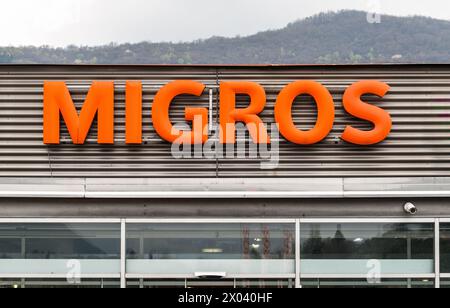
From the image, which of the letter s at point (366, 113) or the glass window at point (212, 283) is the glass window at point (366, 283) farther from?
the letter s at point (366, 113)

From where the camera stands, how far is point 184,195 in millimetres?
11992

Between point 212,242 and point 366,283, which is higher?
point 212,242

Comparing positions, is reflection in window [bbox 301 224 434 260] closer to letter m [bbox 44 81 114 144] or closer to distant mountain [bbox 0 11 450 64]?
distant mountain [bbox 0 11 450 64]

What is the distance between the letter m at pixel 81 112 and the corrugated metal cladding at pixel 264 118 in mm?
152

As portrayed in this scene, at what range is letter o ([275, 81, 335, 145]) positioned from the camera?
12.1 metres

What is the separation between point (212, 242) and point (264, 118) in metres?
2.23

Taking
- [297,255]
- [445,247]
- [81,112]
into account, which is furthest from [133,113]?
[445,247]

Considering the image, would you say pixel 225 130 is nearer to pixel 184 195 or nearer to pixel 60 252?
pixel 184 195

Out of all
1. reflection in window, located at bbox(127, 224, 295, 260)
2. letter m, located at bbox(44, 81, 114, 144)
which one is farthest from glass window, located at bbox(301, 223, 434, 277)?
letter m, located at bbox(44, 81, 114, 144)

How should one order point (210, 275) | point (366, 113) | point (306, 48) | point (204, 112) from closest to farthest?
point (210, 275) → point (366, 113) → point (204, 112) → point (306, 48)

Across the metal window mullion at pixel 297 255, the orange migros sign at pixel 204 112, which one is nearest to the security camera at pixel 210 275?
the metal window mullion at pixel 297 255

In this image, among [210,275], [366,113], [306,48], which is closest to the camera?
[210,275]

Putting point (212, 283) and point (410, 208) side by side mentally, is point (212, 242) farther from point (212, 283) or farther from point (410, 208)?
point (410, 208)

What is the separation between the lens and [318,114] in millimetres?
12172
